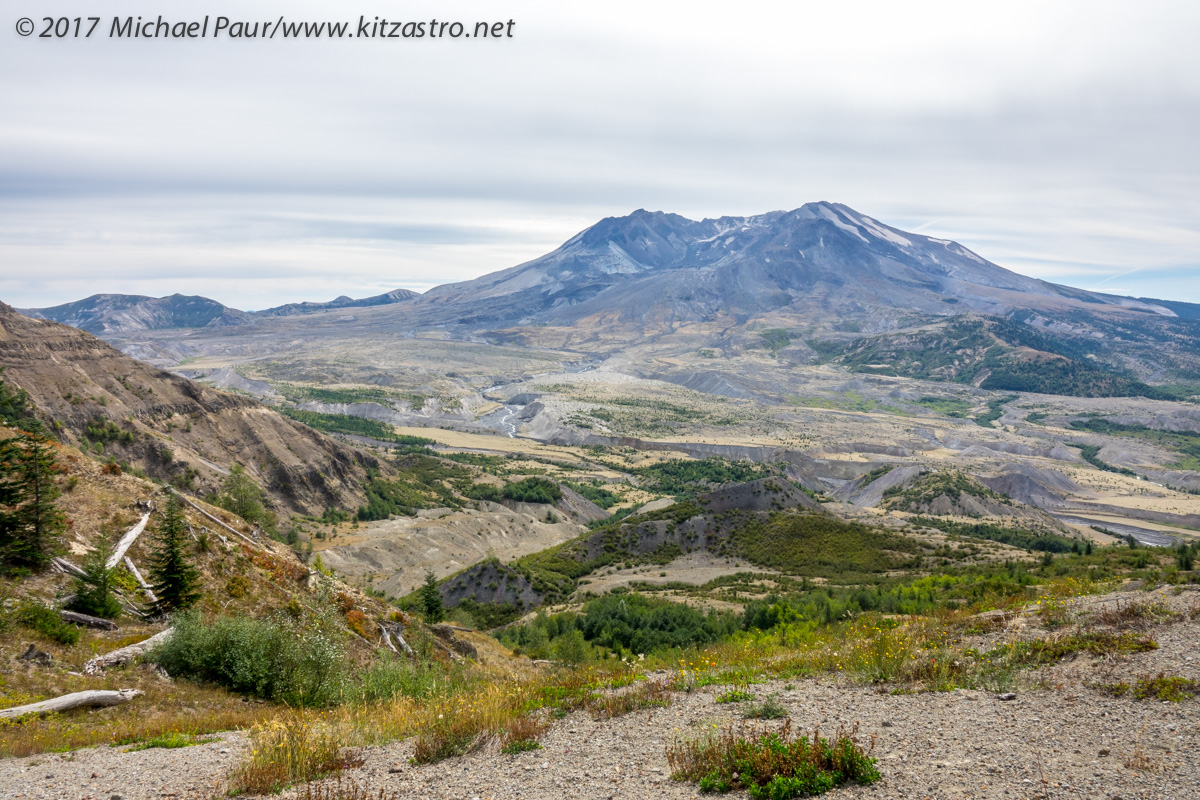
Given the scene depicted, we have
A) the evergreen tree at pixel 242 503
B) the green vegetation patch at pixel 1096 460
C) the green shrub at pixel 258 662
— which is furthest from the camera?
the green vegetation patch at pixel 1096 460

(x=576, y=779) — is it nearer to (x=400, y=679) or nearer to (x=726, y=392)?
(x=400, y=679)

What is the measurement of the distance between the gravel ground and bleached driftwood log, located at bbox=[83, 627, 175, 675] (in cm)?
330

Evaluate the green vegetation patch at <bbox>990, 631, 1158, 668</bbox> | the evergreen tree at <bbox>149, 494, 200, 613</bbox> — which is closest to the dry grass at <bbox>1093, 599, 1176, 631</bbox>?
the green vegetation patch at <bbox>990, 631, 1158, 668</bbox>

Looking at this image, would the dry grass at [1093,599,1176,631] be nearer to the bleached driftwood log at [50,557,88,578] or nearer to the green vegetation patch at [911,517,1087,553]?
the bleached driftwood log at [50,557,88,578]

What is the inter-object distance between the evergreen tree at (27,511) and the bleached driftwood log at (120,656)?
138 inches

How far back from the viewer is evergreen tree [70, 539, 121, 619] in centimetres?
1263

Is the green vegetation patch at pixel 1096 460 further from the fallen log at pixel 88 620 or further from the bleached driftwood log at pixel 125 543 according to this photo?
the fallen log at pixel 88 620

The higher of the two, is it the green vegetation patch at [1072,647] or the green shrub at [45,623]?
the green vegetation patch at [1072,647]

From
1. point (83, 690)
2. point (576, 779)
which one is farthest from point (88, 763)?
point (576, 779)

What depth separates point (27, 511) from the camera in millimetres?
13117

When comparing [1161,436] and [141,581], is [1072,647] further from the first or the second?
[1161,436]

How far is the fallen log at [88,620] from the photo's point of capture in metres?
12.1

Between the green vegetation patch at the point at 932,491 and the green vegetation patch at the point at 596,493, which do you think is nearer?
the green vegetation patch at the point at 932,491

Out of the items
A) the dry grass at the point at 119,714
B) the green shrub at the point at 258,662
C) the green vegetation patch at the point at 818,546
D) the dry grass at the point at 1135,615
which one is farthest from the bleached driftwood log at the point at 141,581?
the green vegetation patch at the point at 818,546
